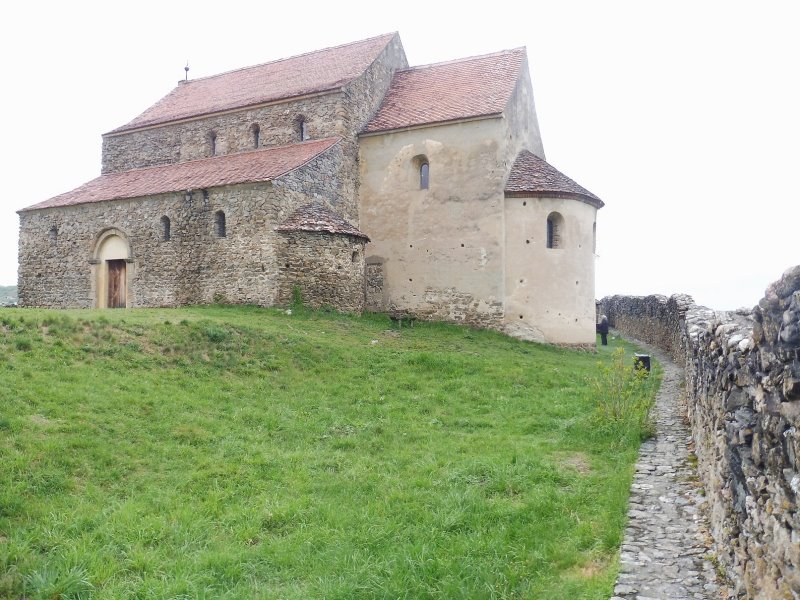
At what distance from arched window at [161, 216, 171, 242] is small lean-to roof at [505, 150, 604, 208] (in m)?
11.2

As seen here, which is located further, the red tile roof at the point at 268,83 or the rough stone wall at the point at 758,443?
the red tile roof at the point at 268,83

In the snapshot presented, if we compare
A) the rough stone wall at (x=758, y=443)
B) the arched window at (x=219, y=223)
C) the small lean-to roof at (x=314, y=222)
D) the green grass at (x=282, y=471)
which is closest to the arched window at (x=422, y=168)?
the small lean-to roof at (x=314, y=222)

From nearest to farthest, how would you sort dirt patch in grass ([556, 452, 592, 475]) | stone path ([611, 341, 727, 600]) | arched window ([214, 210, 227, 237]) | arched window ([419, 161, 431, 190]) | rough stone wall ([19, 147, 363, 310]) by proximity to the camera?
stone path ([611, 341, 727, 600])
dirt patch in grass ([556, 452, 592, 475])
rough stone wall ([19, 147, 363, 310])
arched window ([214, 210, 227, 237])
arched window ([419, 161, 431, 190])

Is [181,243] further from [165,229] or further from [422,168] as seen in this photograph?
[422,168]

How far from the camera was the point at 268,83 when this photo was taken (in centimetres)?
2484

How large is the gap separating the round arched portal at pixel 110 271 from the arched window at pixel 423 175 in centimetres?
1052

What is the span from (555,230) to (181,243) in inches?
481

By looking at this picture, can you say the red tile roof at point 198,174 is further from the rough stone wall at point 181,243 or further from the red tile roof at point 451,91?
the red tile roof at point 451,91

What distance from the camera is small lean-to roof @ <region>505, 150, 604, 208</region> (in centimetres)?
1988

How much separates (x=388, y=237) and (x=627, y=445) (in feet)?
47.2

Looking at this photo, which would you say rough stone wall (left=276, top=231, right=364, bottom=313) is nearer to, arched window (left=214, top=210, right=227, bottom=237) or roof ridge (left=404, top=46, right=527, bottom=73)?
arched window (left=214, top=210, right=227, bottom=237)

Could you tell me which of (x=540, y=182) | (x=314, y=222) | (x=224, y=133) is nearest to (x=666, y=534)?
(x=314, y=222)

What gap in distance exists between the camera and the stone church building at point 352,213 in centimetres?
1919

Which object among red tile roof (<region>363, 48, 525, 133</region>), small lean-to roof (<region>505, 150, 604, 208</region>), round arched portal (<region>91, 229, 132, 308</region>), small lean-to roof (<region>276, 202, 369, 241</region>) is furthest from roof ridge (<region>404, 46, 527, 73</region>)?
round arched portal (<region>91, 229, 132, 308</region>)
